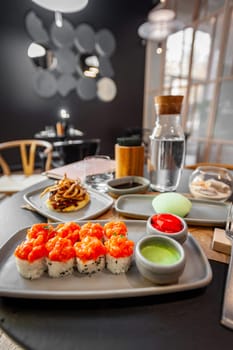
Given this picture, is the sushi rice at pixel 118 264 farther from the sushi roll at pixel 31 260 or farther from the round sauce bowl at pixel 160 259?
the sushi roll at pixel 31 260

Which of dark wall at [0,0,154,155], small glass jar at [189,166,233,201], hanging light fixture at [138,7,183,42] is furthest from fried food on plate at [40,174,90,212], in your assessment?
dark wall at [0,0,154,155]

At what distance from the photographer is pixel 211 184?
92cm

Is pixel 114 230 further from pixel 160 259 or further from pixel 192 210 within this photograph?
pixel 192 210

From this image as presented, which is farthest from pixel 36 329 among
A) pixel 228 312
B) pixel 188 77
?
pixel 188 77

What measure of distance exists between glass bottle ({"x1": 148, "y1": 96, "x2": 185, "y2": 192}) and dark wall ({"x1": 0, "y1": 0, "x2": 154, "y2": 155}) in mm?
3356

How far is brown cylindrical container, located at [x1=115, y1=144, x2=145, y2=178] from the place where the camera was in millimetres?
950

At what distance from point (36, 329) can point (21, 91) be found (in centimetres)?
396

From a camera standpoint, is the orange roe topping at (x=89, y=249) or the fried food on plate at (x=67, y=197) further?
the fried food on plate at (x=67, y=197)

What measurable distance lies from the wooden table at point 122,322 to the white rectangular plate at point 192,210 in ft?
0.85

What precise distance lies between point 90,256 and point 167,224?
8.6 inches

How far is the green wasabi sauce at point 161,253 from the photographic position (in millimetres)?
428

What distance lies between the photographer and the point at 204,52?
3561mm

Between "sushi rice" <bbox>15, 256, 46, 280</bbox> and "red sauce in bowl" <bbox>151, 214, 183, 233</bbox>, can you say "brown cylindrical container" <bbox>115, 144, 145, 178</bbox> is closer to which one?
"red sauce in bowl" <bbox>151, 214, 183, 233</bbox>

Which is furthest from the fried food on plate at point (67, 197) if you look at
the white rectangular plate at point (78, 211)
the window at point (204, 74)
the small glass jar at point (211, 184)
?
the window at point (204, 74)
